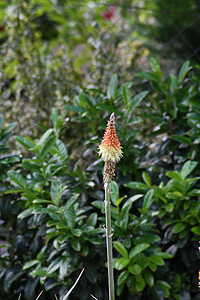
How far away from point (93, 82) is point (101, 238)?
66.1 inches

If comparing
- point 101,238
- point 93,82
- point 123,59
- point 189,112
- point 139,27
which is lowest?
point 101,238

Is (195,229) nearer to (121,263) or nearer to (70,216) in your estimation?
(121,263)

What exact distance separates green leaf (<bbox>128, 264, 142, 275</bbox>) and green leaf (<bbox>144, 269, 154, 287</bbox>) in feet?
0.37

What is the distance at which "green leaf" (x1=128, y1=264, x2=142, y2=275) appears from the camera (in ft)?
5.76

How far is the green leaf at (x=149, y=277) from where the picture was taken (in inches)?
71.7

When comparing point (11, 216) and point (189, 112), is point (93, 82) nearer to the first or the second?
point (189, 112)

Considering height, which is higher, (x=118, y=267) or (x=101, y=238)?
(x=101, y=238)

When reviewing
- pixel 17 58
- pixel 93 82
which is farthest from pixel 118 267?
pixel 17 58

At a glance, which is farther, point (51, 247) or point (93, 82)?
point (93, 82)

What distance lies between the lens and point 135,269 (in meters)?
1.77

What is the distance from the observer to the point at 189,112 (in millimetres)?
2289

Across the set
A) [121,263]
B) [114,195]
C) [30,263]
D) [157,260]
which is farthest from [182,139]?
[30,263]

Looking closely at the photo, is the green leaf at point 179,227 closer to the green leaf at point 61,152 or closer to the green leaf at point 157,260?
the green leaf at point 157,260

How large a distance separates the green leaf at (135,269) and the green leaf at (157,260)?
9 cm
